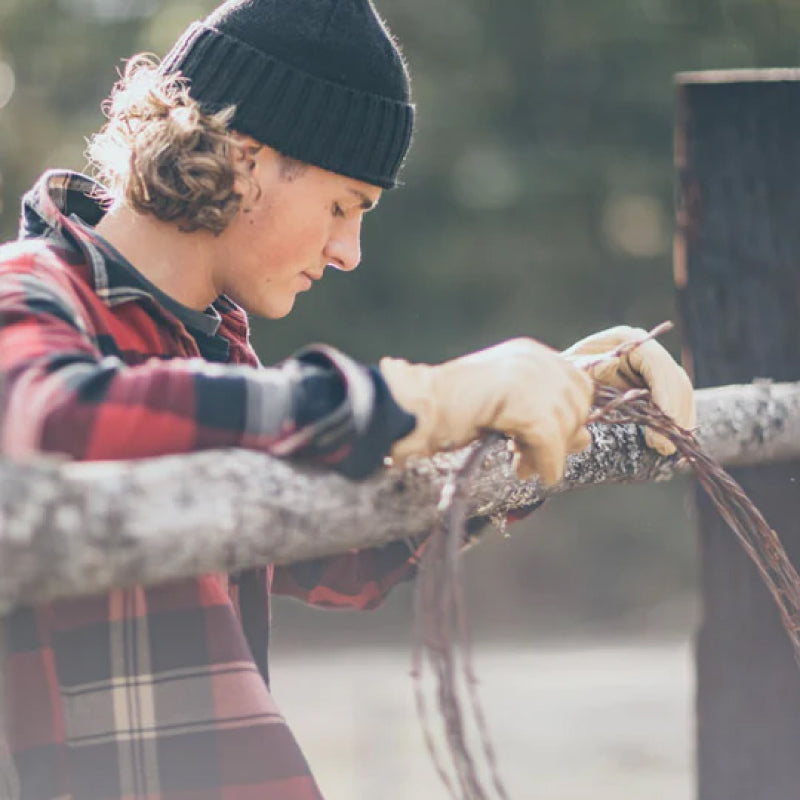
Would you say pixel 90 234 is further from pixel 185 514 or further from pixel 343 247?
pixel 185 514

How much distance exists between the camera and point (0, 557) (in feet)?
2.94

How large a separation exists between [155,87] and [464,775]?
0.85 m

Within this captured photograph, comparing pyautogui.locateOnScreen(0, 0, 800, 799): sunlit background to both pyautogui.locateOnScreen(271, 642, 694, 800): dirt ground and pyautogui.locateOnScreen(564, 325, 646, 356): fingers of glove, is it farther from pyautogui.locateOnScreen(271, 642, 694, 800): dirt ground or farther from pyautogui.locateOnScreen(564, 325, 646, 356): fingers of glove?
pyautogui.locateOnScreen(564, 325, 646, 356): fingers of glove

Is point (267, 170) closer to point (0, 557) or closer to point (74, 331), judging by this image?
point (74, 331)

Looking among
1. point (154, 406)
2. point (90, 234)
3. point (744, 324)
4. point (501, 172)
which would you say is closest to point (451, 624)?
point (154, 406)

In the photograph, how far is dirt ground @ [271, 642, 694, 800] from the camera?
4391 mm

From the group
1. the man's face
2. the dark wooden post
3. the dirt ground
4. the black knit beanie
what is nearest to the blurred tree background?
the dirt ground

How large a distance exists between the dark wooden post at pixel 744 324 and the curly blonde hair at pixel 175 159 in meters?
0.73

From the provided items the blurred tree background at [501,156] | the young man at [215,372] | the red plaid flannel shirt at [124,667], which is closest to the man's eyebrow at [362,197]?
the young man at [215,372]

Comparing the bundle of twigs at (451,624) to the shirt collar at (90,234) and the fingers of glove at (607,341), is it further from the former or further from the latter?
the shirt collar at (90,234)

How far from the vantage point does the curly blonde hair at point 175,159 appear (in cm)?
142

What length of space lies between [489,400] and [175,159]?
1.67ft

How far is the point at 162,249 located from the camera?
1.47 m

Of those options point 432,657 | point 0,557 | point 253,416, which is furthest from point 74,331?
point 432,657
